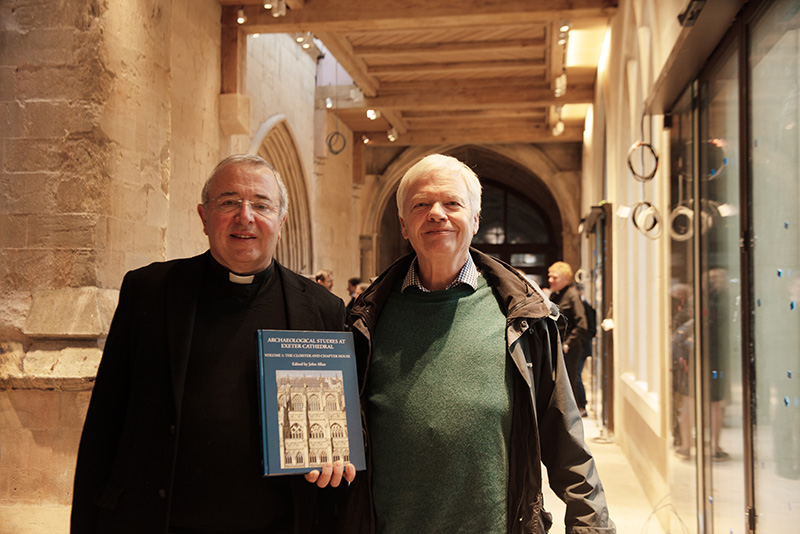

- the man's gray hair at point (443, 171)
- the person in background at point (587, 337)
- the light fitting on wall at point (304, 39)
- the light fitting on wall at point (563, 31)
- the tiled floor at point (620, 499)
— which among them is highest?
the light fitting on wall at point (304, 39)

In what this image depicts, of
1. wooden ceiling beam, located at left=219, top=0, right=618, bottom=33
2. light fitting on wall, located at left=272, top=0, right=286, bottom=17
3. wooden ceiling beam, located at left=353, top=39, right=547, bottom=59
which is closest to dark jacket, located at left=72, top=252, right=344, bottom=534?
light fitting on wall, located at left=272, top=0, right=286, bottom=17

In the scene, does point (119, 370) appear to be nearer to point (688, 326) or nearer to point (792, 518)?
point (792, 518)

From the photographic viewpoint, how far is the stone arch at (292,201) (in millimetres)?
10758

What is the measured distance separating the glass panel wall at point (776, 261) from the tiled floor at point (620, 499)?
4.35 ft

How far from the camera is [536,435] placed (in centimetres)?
183

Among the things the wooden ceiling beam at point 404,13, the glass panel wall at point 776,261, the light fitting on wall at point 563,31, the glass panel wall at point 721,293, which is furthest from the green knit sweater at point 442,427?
the light fitting on wall at point 563,31

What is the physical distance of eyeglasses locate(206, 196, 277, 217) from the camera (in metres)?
1.95

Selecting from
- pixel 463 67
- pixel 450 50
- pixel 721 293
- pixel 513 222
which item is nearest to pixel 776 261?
pixel 721 293

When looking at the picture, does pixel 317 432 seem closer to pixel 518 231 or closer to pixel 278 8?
pixel 278 8

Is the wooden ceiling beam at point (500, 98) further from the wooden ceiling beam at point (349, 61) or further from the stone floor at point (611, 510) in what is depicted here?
the stone floor at point (611, 510)

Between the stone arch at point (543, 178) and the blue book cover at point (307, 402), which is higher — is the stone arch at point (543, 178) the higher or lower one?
the higher one

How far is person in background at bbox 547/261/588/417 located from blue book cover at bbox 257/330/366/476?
257 inches

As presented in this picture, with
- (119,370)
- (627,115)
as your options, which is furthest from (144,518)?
(627,115)

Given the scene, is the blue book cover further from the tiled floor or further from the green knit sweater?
the tiled floor
